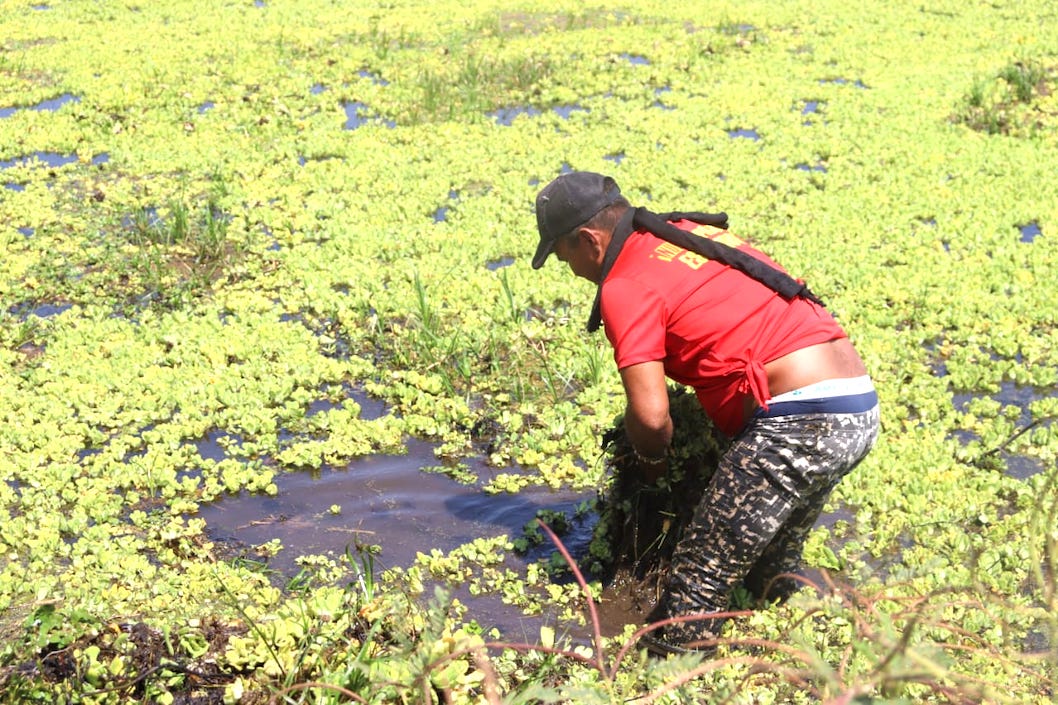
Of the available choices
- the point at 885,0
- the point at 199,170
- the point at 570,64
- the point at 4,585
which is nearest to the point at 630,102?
the point at 570,64

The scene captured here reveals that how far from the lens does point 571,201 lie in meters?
4.60

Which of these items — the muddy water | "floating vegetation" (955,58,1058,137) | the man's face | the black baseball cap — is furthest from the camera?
"floating vegetation" (955,58,1058,137)

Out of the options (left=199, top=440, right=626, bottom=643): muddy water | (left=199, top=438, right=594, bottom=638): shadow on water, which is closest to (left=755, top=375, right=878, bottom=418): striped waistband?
(left=199, top=440, right=626, bottom=643): muddy water

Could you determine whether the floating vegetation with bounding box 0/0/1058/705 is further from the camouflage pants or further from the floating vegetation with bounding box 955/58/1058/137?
the camouflage pants

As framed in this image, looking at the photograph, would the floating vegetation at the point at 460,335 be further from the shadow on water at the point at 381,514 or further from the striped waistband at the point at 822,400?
the striped waistband at the point at 822,400

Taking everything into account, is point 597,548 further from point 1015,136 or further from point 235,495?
point 1015,136

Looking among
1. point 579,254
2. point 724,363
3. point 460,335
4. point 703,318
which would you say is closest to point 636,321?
point 703,318

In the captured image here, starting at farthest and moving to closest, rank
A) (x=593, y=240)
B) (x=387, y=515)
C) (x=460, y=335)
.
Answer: (x=460, y=335)
(x=387, y=515)
(x=593, y=240)

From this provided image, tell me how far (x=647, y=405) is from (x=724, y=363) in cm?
38

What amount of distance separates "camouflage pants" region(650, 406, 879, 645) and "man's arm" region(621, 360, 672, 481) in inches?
12.6

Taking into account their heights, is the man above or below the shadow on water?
above

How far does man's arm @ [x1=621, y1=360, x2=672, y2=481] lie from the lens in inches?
174

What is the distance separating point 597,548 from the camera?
18.6ft

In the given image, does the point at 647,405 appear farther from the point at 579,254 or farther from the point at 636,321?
the point at 579,254
